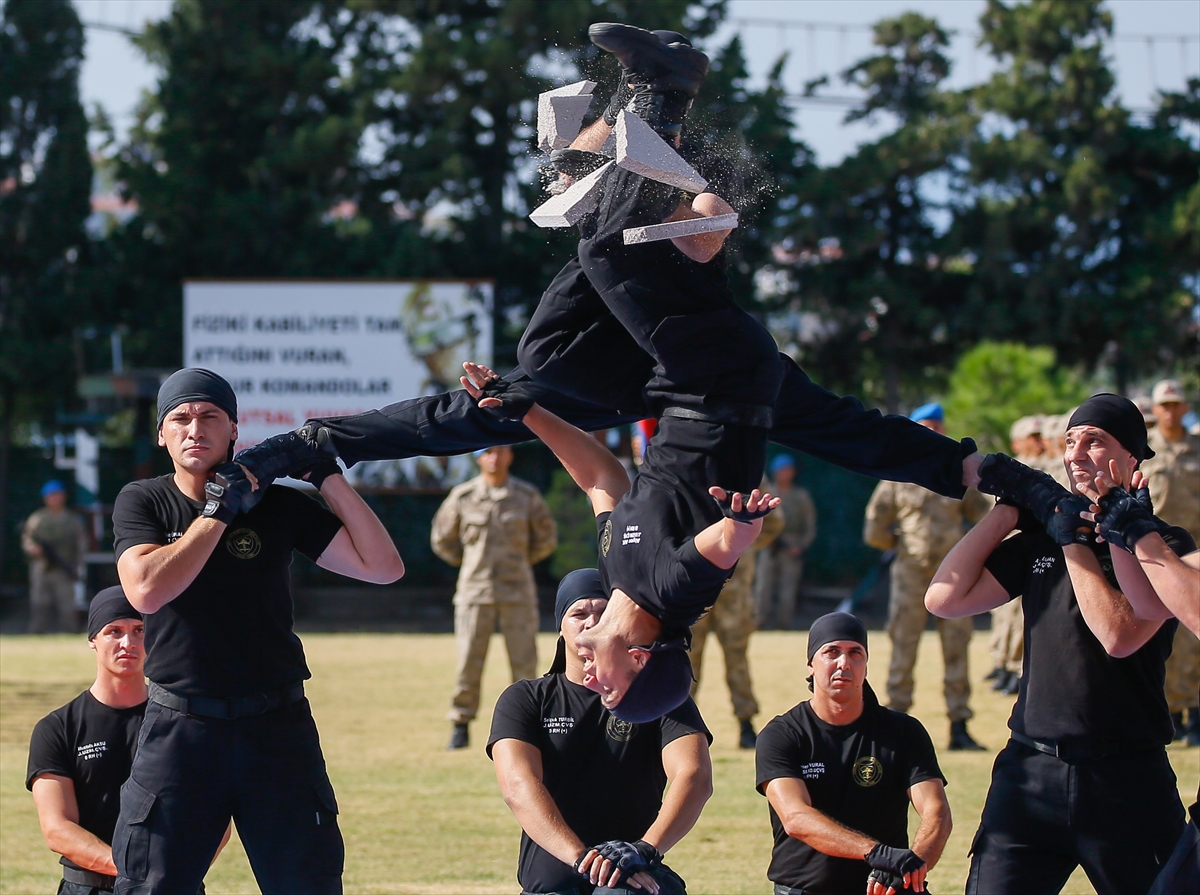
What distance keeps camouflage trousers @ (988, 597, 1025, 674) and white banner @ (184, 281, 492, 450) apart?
857cm

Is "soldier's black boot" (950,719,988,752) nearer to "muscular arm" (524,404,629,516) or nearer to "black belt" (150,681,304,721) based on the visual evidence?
"muscular arm" (524,404,629,516)

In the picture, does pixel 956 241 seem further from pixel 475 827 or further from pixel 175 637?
pixel 175 637

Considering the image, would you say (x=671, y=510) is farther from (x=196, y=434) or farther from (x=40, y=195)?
(x=40, y=195)

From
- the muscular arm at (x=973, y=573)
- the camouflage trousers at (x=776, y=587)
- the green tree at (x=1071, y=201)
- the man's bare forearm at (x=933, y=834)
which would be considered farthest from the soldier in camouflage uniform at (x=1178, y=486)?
the green tree at (x=1071, y=201)

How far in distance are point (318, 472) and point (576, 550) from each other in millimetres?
15604

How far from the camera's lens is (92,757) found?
5.44m

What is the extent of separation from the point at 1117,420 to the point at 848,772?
1815 millimetres

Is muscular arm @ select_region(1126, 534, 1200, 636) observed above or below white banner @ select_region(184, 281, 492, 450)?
below

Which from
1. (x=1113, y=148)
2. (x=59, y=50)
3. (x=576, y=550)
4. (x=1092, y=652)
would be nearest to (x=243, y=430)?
(x=576, y=550)

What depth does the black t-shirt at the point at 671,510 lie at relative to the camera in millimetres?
4258

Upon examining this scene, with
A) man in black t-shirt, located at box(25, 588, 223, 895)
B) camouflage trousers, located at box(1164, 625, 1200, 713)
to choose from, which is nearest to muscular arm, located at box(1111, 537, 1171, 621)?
man in black t-shirt, located at box(25, 588, 223, 895)

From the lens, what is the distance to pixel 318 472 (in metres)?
4.85

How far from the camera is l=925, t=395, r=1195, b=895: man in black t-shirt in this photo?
15.1 feet

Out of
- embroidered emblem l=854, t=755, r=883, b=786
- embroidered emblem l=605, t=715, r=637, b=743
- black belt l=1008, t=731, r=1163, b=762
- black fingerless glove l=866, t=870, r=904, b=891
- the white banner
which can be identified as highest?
the white banner
